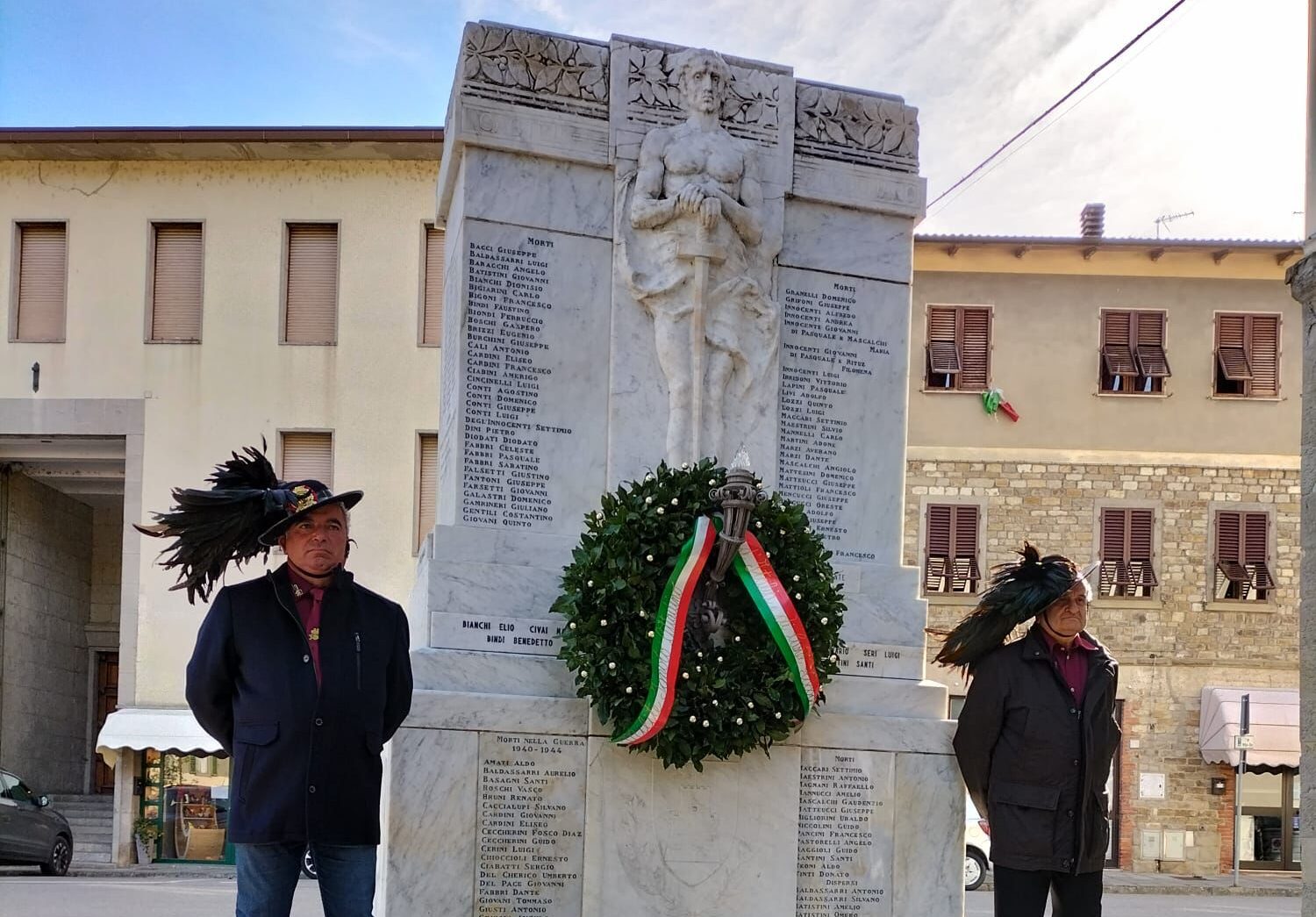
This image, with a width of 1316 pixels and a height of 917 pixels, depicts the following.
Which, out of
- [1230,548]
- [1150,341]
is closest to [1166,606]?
[1230,548]

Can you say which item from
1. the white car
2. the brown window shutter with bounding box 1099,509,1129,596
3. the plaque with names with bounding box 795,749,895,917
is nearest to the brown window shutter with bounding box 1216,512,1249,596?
the brown window shutter with bounding box 1099,509,1129,596

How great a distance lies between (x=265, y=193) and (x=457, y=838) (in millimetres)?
18375

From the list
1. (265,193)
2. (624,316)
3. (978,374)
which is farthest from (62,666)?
(624,316)

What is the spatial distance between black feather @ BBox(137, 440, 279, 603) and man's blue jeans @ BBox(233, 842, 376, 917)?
3.11 ft

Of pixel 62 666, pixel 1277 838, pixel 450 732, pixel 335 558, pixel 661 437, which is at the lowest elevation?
pixel 1277 838

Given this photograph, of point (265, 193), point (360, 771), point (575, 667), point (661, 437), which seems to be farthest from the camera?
point (265, 193)

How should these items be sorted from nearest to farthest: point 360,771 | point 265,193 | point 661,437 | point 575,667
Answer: point 360,771, point 575,667, point 661,437, point 265,193

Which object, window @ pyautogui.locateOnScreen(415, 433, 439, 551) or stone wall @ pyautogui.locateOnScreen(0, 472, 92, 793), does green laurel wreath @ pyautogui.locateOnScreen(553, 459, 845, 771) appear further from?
stone wall @ pyautogui.locateOnScreen(0, 472, 92, 793)

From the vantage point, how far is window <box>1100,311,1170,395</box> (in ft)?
85.3

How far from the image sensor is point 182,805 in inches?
914

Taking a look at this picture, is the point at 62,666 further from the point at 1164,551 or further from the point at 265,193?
the point at 1164,551

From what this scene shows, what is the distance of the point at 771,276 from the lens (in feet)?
26.8

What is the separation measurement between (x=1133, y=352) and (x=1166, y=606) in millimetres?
4067

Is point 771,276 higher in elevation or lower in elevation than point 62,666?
higher
